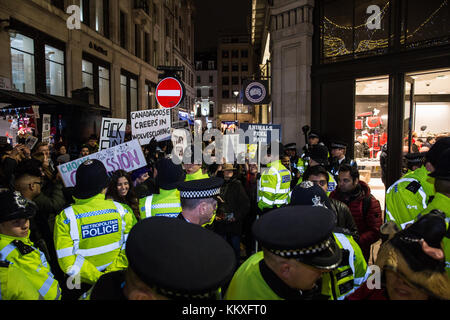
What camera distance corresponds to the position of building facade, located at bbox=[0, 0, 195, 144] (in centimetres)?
1415

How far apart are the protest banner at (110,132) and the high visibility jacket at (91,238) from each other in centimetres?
302

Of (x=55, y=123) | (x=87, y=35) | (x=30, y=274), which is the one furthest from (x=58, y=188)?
(x=87, y=35)

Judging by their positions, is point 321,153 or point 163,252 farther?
point 321,153

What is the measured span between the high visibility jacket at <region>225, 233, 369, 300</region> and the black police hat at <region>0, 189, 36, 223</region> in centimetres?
179

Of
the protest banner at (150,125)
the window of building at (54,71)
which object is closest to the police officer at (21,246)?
the protest banner at (150,125)

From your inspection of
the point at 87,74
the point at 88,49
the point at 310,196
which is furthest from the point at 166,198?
the point at 87,74

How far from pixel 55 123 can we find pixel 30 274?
14.4 metres

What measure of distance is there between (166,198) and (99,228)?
956mm

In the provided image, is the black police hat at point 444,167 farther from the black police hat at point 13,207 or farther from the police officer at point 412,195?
the black police hat at point 13,207

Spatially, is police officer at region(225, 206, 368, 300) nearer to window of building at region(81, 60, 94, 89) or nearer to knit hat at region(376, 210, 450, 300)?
knit hat at region(376, 210, 450, 300)

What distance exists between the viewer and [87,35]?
2006 centimetres

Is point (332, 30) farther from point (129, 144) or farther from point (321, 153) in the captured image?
point (129, 144)

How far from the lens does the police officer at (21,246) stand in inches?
→ 93.7

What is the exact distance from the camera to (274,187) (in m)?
5.59
